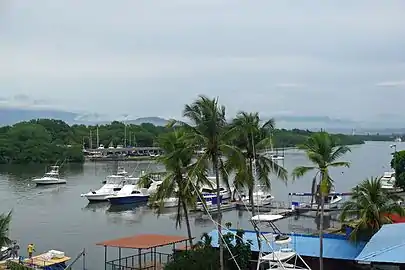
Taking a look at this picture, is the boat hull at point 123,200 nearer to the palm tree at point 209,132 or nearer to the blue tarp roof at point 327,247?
the blue tarp roof at point 327,247

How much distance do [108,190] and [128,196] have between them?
3.82 metres

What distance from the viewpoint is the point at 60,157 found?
101m

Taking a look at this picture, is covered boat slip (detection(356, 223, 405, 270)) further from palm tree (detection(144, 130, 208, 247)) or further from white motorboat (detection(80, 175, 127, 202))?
white motorboat (detection(80, 175, 127, 202))

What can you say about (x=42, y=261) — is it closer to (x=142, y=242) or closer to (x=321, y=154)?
(x=142, y=242)

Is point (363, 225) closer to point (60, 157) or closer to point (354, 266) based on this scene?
point (354, 266)

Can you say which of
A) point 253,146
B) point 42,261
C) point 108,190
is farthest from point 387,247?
point 108,190

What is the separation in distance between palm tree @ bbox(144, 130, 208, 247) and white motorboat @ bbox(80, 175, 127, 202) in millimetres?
34971

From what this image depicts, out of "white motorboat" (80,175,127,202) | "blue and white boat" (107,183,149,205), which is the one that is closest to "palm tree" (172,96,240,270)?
"blue and white boat" (107,183,149,205)

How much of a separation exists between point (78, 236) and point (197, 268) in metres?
21.9

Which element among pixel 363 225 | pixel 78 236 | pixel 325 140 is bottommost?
pixel 78 236

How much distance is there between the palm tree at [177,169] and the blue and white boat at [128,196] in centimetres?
3220

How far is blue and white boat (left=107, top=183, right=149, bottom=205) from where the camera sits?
176ft

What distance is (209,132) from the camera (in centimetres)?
1900

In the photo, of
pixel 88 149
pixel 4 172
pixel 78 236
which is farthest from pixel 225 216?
pixel 88 149
